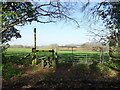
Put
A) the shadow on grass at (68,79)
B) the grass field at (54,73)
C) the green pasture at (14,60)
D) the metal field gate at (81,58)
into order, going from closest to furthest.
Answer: the shadow on grass at (68,79) < the grass field at (54,73) < the green pasture at (14,60) < the metal field gate at (81,58)

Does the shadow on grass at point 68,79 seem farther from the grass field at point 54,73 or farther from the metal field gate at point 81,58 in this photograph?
the metal field gate at point 81,58

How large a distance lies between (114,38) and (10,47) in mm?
4588

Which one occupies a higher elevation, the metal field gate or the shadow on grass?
the metal field gate

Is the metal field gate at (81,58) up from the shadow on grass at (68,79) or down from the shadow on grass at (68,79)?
up

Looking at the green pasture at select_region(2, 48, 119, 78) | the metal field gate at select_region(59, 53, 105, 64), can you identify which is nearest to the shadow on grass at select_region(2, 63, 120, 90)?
the metal field gate at select_region(59, 53, 105, 64)

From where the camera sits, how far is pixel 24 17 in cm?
529

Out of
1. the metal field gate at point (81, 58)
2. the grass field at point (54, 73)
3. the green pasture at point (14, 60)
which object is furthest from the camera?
the metal field gate at point (81, 58)

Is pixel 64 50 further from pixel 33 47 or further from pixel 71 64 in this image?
pixel 33 47

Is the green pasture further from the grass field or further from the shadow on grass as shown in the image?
the shadow on grass

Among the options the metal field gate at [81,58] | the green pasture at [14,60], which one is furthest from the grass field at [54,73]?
the metal field gate at [81,58]

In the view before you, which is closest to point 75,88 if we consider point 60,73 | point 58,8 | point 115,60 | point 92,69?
point 60,73

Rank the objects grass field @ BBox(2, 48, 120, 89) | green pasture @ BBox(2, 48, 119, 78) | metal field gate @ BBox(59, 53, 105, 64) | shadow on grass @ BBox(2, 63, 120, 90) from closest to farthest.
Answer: shadow on grass @ BBox(2, 63, 120, 90) < grass field @ BBox(2, 48, 120, 89) < green pasture @ BBox(2, 48, 119, 78) < metal field gate @ BBox(59, 53, 105, 64)

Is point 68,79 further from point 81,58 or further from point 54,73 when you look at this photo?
point 81,58

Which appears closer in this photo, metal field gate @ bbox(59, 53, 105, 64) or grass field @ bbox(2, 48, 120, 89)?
grass field @ bbox(2, 48, 120, 89)
